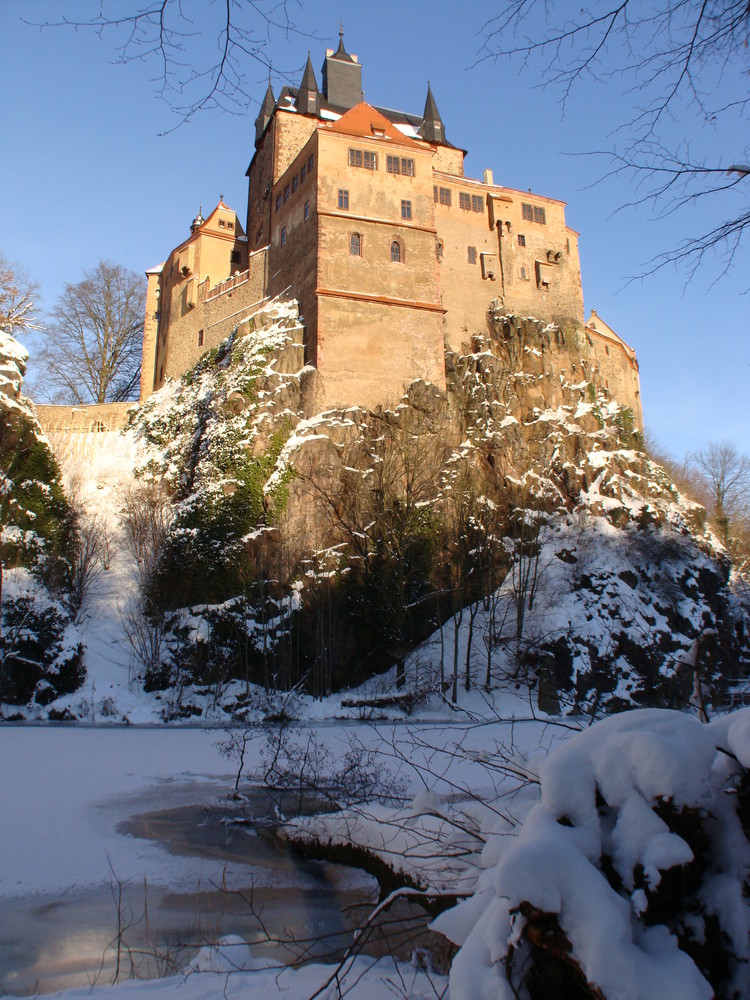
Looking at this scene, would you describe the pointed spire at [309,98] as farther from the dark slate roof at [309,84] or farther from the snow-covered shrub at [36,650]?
the snow-covered shrub at [36,650]

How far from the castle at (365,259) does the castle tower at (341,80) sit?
0.26ft

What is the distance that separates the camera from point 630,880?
8.34 ft

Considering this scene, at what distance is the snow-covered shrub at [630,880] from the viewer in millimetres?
2363

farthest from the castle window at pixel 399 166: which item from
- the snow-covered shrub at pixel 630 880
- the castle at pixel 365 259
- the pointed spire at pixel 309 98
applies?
the snow-covered shrub at pixel 630 880

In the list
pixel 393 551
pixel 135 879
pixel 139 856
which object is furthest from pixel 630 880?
pixel 393 551

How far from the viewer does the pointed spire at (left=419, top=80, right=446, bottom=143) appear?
4047 centimetres

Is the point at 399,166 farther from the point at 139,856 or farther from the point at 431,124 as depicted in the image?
the point at 139,856

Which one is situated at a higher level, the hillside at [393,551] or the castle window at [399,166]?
the castle window at [399,166]

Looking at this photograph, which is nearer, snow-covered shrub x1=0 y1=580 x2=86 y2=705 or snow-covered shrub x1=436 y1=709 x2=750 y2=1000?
snow-covered shrub x1=436 y1=709 x2=750 y2=1000

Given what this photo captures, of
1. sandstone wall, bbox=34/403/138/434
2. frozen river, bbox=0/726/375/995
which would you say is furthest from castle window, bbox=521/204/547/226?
frozen river, bbox=0/726/375/995

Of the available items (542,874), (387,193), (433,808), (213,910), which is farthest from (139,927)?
(387,193)

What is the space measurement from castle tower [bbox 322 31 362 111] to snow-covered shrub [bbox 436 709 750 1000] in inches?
1657

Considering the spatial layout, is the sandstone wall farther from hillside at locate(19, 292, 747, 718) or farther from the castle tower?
the castle tower

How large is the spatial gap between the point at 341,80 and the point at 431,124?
5.70 meters
